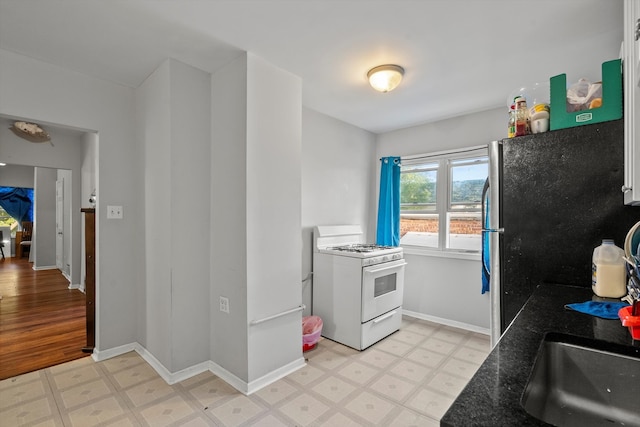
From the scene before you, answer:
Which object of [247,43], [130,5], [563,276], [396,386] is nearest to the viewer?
[563,276]

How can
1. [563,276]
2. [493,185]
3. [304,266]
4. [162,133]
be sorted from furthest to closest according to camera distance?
[304,266] < [162,133] < [493,185] < [563,276]

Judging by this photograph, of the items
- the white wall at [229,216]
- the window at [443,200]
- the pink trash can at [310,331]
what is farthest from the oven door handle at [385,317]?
the white wall at [229,216]

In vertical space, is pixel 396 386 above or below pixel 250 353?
below

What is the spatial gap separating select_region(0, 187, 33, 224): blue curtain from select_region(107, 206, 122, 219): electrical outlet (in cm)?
786

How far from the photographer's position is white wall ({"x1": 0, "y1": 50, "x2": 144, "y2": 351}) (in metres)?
2.34

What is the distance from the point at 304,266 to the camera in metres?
3.28

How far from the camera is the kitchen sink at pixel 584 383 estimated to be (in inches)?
31.7

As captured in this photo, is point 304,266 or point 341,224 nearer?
point 304,266

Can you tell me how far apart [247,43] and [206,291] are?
1936 millimetres

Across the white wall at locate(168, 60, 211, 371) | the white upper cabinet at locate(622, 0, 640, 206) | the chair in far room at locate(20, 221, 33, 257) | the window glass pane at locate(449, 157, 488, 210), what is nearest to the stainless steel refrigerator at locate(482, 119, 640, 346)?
the white upper cabinet at locate(622, 0, 640, 206)

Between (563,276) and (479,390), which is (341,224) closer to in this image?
(563,276)

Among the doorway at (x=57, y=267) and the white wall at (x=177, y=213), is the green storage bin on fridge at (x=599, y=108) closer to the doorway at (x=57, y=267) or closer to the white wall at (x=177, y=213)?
the white wall at (x=177, y=213)

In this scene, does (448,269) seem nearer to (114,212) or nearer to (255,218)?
(255,218)

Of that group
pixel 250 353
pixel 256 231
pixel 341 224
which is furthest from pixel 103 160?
pixel 341 224
